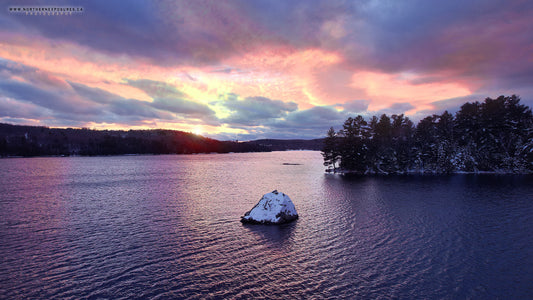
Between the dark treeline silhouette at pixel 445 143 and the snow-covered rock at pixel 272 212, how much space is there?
64.3 m

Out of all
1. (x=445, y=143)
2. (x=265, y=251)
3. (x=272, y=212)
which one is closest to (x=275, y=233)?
(x=272, y=212)

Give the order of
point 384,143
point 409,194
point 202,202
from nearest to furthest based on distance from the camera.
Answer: point 202,202 < point 409,194 < point 384,143

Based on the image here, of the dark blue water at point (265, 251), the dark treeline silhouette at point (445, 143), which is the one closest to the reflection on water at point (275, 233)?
the dark blue water at point (265, 251)

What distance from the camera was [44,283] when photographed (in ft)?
59.4

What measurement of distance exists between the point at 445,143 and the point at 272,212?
96025 mm

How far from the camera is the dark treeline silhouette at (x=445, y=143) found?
90.3 meters

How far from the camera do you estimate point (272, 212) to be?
3403cm

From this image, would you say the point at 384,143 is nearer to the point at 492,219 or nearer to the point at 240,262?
the point at 492,219

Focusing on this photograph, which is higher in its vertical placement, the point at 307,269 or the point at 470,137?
the point at 470,137

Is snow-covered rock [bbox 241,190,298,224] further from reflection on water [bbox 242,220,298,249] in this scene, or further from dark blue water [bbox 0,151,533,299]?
dark blue water [bbox 0,151,533,299]

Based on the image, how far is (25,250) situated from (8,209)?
80.5 ft

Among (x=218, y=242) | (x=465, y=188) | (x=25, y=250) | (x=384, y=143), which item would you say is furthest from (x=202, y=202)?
(x=384, y=143)

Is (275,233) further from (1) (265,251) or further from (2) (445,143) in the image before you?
(2) (445,143)

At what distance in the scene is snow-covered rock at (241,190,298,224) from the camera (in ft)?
109
